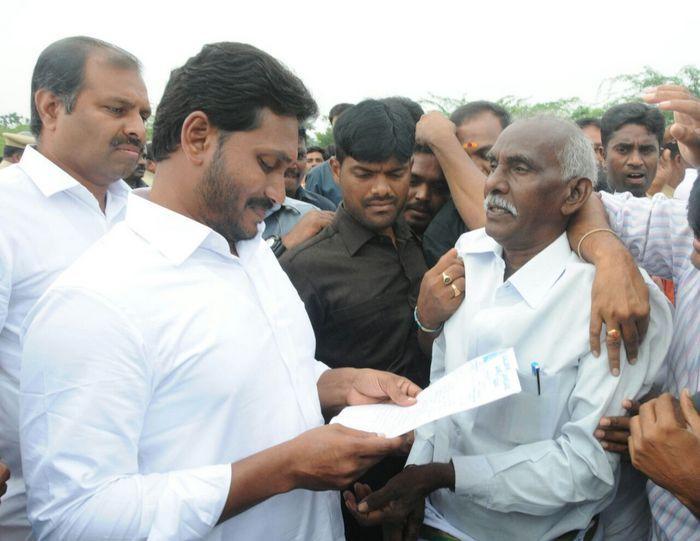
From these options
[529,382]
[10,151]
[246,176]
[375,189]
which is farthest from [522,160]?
[10,151]

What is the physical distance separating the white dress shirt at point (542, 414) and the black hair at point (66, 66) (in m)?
2.00

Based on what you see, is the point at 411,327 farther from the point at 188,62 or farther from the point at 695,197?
the point at 188,62

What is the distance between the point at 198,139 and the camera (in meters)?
1.51

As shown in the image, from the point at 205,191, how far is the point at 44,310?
486 millimetres

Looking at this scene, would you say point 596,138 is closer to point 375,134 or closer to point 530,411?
point 375,134

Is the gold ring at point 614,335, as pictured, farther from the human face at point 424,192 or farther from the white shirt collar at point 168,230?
the human face at point 424,192

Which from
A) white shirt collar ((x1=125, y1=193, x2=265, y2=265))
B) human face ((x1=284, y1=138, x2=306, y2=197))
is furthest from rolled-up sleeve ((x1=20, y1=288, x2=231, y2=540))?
human face ((x1=284, y1=138, x2=306, y2=197))

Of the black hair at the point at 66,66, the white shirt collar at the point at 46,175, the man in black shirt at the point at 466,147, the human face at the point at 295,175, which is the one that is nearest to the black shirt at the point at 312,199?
the human face at the point at 295,175

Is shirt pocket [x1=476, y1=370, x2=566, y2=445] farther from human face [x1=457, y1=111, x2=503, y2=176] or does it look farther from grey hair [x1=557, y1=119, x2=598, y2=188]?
human face [x1=457, y1=111, x2=503, y2=176]

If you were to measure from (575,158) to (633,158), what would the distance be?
318cm

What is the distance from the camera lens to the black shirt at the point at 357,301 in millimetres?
2463

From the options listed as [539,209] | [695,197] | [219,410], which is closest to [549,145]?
[539,209]

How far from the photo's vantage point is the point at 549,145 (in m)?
2.04

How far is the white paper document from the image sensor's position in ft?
4.45
